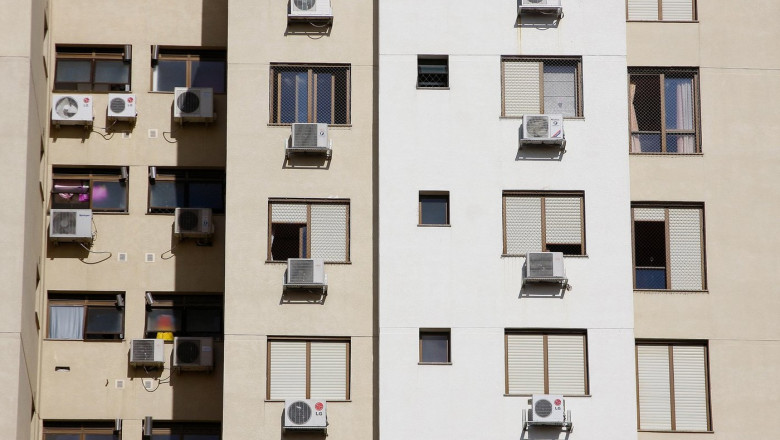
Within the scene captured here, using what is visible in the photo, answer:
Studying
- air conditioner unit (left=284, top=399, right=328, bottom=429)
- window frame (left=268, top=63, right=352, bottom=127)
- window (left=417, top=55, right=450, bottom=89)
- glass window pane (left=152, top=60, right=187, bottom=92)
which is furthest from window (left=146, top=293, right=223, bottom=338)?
window (left=417, top=55, right=450, bottom=89)

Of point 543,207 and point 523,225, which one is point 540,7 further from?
point 523,225

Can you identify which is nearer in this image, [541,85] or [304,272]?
[304,272]

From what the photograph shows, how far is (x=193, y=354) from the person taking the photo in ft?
92.3

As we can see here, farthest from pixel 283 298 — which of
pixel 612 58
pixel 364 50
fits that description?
pixel 612 58

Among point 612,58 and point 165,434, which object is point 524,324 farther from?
point 165,434

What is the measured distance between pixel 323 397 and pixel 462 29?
8.39 m

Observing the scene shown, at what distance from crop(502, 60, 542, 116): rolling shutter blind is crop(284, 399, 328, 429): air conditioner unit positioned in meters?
7.45

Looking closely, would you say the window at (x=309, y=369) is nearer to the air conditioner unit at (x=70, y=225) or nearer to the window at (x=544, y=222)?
the window at (x=544, y=222)

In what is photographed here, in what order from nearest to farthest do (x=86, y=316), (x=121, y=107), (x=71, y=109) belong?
(x=86, y=316) → (x=71, y=109) → (x=121, y=107)

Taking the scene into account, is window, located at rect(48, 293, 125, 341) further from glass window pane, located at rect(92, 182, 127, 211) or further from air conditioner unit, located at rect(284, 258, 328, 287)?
air conditioner unit, located at rect(284, 258, 328, 287)

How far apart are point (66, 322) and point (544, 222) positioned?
422 inches

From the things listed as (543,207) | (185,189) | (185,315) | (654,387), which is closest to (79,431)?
(185,315)

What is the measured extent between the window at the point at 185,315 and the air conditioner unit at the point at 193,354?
2.06 ft

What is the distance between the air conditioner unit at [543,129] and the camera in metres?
27.4
